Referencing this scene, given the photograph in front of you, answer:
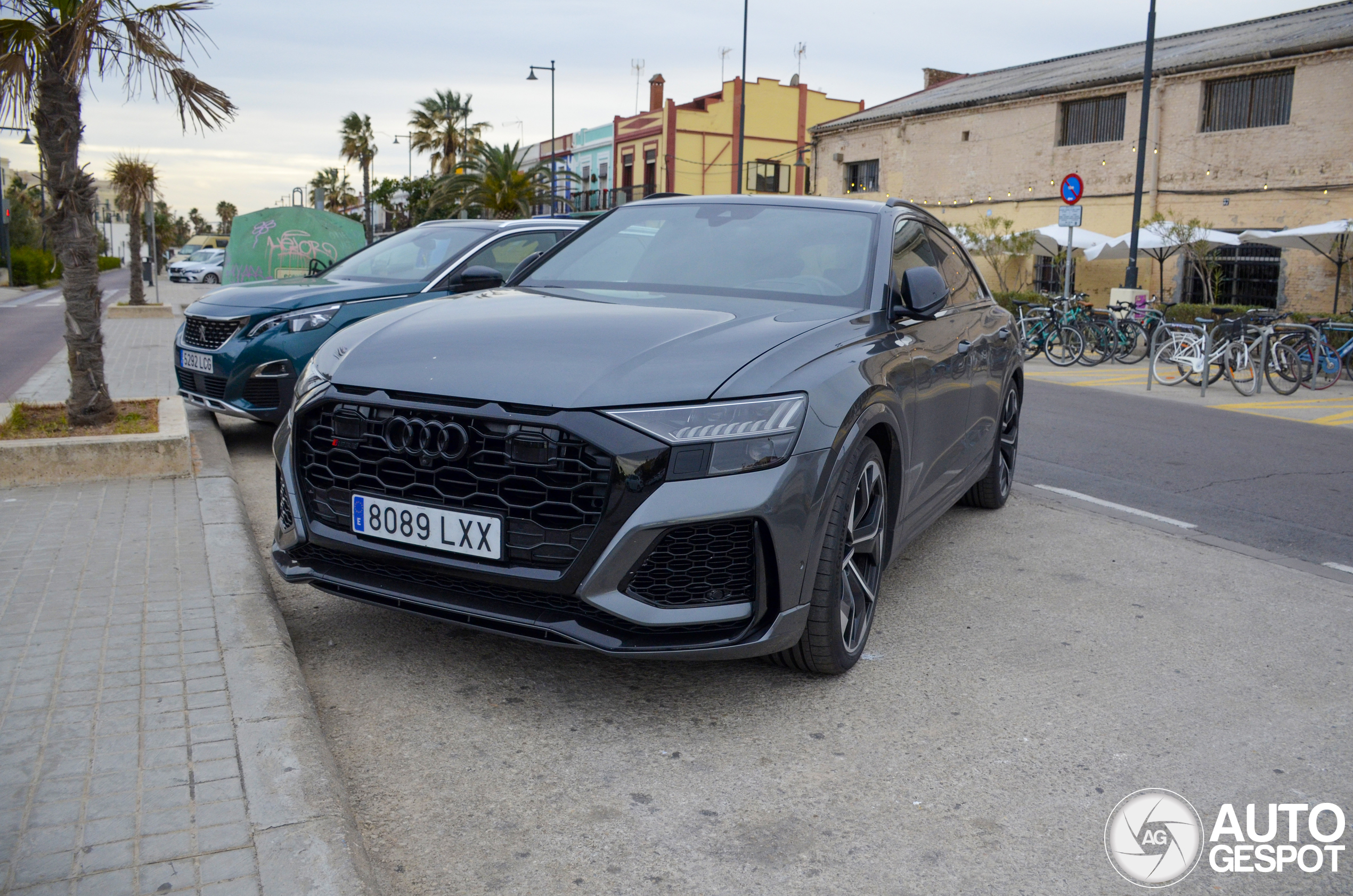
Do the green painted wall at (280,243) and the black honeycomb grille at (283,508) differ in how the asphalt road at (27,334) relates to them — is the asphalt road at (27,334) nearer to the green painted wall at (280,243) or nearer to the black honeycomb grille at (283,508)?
the green painted wall at (280,243)

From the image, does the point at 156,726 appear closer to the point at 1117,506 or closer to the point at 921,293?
the point at 921,293

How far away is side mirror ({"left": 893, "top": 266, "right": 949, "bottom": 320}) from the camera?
13.4 ft

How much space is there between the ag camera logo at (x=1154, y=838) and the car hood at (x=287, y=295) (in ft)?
19.8

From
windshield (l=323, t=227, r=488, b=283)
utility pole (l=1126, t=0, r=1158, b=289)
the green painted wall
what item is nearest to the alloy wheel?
windshield (l=323, t=227, r=488, b=283)

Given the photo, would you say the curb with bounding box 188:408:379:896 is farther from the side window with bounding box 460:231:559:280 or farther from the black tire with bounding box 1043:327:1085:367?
the black tire with bounding box 1043:327:1085:367

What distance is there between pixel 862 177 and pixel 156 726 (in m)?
37.1

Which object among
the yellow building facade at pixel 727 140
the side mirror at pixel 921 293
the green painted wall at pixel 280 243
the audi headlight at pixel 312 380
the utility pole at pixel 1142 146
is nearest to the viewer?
the audi headlight at pixel 312 380

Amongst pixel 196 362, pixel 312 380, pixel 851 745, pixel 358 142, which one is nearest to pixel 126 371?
pixel 196 362

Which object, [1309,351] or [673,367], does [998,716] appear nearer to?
[673,367]

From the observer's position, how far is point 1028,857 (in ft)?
8.70

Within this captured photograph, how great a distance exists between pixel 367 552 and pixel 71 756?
936 mm

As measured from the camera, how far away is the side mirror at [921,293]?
4074mm

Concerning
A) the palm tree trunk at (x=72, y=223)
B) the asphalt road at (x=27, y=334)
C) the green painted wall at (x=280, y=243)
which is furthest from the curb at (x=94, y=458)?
the green painted wall at (x=280, y=243)

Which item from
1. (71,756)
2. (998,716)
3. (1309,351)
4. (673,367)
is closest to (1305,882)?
(998,716)
